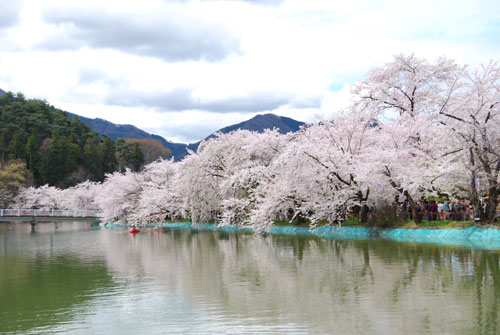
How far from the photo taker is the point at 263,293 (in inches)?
452

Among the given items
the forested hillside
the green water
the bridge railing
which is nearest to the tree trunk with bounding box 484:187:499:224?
the green water

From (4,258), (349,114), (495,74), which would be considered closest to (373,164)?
(349,114)

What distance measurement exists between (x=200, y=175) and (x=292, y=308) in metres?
28.1

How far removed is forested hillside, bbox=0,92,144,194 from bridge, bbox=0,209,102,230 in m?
19.8

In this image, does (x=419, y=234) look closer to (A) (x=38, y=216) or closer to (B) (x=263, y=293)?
(B) (x=263, y=293)

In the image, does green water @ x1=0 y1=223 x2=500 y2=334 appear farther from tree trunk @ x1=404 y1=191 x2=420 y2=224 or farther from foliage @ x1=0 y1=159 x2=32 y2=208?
foliage @ x1=0 y1=159 x2=32 y2=208

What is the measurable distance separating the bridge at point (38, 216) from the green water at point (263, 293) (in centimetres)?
3355

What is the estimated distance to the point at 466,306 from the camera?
9438 mm

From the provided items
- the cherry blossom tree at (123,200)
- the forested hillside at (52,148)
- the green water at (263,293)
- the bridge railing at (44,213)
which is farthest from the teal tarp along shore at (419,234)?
the forested hillside at (52,148)

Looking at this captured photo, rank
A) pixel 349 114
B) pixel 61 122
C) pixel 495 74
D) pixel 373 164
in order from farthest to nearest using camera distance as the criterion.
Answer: pixel 61 122 < pixel 349 114 < pixel 373 164 < pixel 495 74

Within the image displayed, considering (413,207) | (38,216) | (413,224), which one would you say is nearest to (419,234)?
(413,224)

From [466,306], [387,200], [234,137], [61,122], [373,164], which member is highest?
[61,122]

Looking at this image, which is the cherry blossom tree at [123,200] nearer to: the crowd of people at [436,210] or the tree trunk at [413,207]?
the crowd of people at [436,210]

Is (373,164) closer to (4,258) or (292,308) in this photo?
(292,308)
